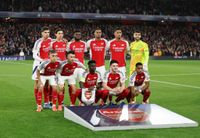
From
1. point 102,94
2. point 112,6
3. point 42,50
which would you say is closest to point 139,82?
point 102,94

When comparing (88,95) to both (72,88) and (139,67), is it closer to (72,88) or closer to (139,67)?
(72,88)

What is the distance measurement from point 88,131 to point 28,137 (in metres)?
1.21

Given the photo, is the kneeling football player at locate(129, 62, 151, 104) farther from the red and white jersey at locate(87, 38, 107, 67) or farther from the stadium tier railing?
the stadium tier railing

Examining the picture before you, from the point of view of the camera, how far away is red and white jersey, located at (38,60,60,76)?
11047mm

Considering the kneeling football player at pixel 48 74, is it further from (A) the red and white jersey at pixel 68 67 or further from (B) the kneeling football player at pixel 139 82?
(B) the kneeling football player at pixel 139 82

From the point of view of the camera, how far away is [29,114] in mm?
10477

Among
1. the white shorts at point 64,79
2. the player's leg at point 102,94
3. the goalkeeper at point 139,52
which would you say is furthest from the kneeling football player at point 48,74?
the goalkeeper at point 139,52

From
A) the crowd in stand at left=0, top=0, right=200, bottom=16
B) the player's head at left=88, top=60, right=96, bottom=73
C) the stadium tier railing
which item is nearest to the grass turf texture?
the player's head at left=88, top=60, right=96, bottom=73

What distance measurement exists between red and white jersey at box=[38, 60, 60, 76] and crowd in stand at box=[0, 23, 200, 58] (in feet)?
98.9

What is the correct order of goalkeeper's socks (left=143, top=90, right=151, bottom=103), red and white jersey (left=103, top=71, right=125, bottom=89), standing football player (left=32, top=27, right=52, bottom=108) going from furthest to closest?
goalkeeper's socks (left=143, top=90, right=151, bottom=103), standing football player (left=32, top=27, right=52, bottom=108), red and white jersey (left=103, top=71, right=125, bottom=89)

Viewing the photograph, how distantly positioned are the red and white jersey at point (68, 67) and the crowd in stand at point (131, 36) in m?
30.1

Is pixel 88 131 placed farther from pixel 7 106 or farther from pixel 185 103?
pixel 185 103

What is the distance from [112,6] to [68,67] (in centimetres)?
4061

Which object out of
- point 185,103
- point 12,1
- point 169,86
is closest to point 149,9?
point 12,1
